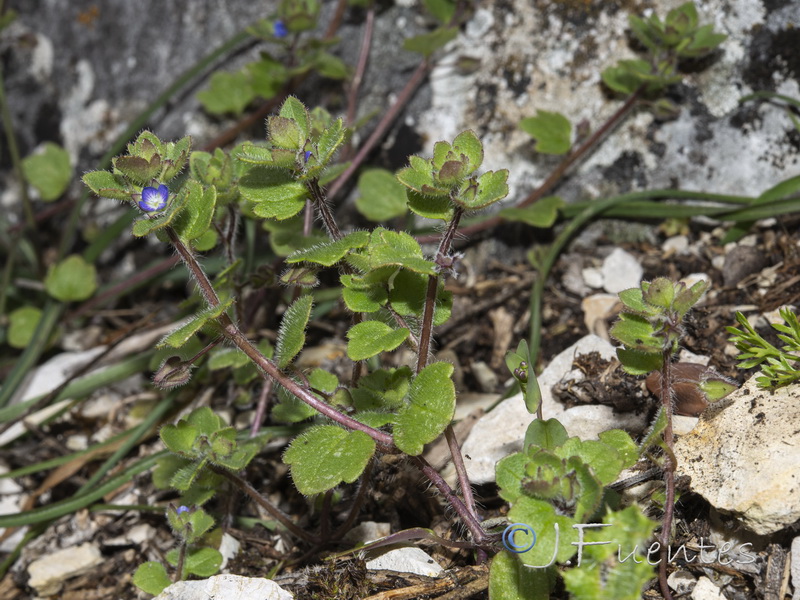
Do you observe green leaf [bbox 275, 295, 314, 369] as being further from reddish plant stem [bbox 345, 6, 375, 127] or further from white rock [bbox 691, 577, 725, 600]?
reddish plant stem [bbox 345, 6, 375, 127]

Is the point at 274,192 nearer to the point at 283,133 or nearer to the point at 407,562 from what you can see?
the point at 283,133

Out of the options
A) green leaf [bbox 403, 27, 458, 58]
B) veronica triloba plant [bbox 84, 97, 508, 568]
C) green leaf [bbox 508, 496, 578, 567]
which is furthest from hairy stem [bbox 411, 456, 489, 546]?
green leaf [bbox 403, 27, 458, 58]

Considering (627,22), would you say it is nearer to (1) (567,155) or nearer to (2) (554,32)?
(2) (554,32)

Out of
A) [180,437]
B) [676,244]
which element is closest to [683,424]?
[676,244]

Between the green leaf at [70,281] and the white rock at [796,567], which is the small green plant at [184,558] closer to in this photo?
the white rock at [796,567]

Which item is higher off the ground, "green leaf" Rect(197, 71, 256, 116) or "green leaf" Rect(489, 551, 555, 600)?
"green leaf" Rect(197, 71, 256, 116)

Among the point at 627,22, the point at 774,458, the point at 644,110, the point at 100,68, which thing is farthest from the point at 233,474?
the point at 100,68

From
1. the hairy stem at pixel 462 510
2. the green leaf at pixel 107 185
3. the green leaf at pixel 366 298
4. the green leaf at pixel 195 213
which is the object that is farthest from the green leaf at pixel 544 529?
the green leaf at pixel 107 185
